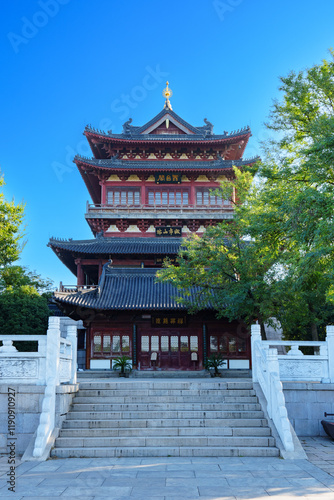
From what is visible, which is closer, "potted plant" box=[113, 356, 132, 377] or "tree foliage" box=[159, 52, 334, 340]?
"tree foliage" box=[159, 52, 334, 340]

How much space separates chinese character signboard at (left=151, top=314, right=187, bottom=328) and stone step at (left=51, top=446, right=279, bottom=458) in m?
13.8

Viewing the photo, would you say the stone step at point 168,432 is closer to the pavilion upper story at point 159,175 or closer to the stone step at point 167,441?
the stone step at point 167,441

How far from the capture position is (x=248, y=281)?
1609 cm

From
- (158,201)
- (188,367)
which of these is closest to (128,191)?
(158,201)

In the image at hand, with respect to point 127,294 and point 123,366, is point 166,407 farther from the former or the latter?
point 127,294

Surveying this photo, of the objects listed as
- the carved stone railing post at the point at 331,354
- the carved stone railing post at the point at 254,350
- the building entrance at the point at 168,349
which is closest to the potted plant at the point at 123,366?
the building entrance at the point at 168,349

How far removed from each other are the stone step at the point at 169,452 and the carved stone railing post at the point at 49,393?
0.32 m

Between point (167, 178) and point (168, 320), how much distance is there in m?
9.69

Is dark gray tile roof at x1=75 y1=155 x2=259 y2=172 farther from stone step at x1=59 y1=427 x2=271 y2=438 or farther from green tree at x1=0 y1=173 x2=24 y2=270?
stone step at x1=59 y1=427 x2=271 y2=438

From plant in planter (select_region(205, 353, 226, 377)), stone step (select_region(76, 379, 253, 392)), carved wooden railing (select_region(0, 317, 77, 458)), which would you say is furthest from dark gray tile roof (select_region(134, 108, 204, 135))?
carved wooden railing (select_region(0, 317, 77, 458))

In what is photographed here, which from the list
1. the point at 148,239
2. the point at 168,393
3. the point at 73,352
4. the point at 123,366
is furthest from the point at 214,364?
the point at 73,352

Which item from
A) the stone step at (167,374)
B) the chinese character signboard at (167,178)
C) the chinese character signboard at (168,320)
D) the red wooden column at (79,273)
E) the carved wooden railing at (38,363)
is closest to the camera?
the carved wooden railing at (38,363)

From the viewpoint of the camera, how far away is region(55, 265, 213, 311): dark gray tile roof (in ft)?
68.1

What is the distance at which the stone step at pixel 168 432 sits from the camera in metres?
8.77
